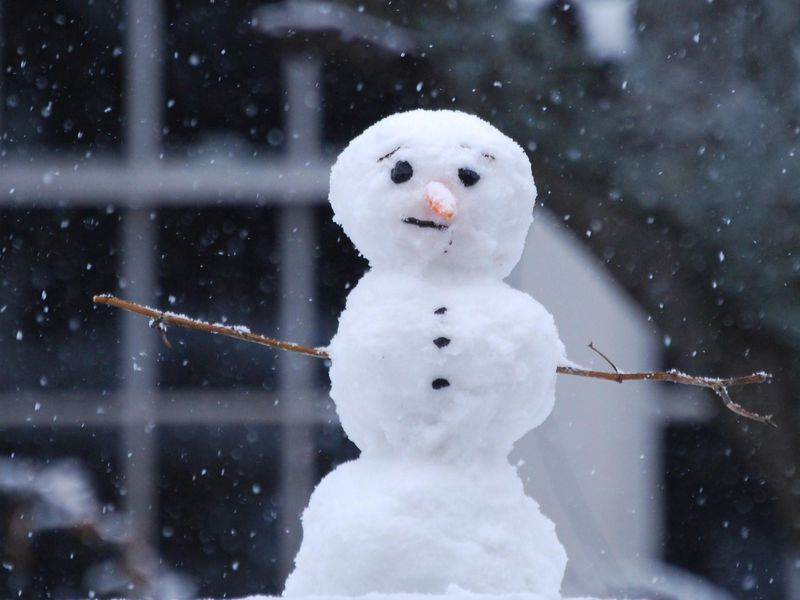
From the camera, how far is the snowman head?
3.24ft

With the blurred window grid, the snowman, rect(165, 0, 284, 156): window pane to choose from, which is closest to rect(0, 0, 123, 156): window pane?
the blurred window grid

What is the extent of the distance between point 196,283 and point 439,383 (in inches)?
105

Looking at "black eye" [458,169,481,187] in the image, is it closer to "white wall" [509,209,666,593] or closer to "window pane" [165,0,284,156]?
"white wall" [509,209,666,593]

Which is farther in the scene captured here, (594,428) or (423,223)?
(594,428)

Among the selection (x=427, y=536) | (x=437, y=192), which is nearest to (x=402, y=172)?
→ (x=437, y=192)

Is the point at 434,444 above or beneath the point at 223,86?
beneath

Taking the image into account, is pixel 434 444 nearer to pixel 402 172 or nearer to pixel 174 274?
pixel 402 172

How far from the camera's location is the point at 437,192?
96 centimetres

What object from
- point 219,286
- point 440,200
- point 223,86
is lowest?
point 440,200

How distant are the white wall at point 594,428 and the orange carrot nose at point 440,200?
232 centimetres

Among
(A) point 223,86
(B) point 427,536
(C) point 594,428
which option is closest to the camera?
(B) point 427,536

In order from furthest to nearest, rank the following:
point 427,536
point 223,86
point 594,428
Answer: point 223,86, point 594,428, point 427,536

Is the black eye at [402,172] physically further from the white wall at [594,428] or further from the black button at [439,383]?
the white wall at [594,428]

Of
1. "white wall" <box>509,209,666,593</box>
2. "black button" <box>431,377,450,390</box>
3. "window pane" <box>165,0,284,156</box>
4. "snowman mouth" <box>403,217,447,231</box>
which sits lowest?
"black button" <box>431,377,450,390</box>
